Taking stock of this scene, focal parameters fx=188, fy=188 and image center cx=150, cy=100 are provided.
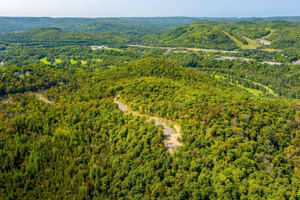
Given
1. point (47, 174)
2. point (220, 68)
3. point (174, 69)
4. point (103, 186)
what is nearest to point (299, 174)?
point (103, 186)

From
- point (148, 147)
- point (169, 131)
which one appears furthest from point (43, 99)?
point (169, 131)

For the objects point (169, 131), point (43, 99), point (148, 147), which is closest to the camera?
point (148, 147)

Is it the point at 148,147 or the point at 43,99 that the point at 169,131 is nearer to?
the point at 148,147

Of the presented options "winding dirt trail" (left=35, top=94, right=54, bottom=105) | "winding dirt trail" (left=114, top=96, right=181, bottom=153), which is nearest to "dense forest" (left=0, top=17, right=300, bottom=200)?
"winding dirt trail" (left=114, top=96, right=181, bottom=153)

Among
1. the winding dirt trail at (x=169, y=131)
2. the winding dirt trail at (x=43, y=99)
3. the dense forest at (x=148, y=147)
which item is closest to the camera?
the dense forest at (x=148, y=147)

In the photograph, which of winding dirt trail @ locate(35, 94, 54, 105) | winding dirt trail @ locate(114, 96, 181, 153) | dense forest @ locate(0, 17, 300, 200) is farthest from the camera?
winding dirt trail @ locate(35, 94, 54, 105)

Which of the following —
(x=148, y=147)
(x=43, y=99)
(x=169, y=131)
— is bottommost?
(x=148, y=147)

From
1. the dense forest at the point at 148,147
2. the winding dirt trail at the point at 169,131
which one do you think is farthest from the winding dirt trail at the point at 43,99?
the winding dirt trail at the point at 169,131

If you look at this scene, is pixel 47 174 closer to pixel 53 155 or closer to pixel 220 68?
pixel 53 155

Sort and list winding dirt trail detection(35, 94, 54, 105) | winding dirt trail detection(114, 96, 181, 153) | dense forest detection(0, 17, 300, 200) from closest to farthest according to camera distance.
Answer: dense forest detection(0, 17, 300, 200), winding dirt trail detection(114, 96, 181, 153), winding dirt trail detection(35, 94, 54, 105)

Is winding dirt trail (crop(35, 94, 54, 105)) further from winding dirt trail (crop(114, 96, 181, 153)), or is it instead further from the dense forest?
winding dirt trail (crop(114, 96, 181, 153))

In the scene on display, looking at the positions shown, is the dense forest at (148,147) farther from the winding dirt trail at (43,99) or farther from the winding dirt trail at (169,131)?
the winding dirt trail at (43,99)

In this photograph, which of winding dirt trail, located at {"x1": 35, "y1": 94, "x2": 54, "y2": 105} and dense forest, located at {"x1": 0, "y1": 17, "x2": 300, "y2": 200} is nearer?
dense forest, located at {"x1": 0, "y1": 17, "x2": 300, "y2": 200}
